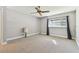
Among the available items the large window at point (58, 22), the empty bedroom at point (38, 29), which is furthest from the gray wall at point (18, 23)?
the large window at point (58, 22)

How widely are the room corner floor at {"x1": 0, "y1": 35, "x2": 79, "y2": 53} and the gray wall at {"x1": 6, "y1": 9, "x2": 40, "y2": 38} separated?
0.69 ft

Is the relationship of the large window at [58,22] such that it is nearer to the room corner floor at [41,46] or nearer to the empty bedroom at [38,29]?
the empty bedroom at [38,29]

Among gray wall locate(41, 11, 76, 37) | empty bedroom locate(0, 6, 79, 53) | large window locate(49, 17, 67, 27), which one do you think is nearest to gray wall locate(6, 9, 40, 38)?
empty bedroom locate(0, 6, 79, 53)

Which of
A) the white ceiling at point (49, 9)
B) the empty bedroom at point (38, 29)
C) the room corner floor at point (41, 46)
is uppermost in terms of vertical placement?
the white ceiling at point (49, 9)

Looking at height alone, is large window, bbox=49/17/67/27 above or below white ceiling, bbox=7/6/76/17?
below

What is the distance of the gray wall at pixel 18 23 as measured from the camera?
66.7 inches

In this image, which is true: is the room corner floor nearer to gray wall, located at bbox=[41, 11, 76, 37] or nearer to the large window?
gray wall, located at bbox=[41, 11, 76, 37]

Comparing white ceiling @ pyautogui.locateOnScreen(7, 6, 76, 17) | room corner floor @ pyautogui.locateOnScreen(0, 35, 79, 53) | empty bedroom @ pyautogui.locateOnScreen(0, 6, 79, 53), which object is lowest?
room corner floor @ pyautogui.locateOnScreen(0, 35, 79, 53)

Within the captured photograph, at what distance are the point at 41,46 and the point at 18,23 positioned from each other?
0.77 m

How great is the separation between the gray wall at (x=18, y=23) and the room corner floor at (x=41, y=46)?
21 centimetres

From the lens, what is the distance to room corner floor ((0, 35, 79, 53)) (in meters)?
1.67
